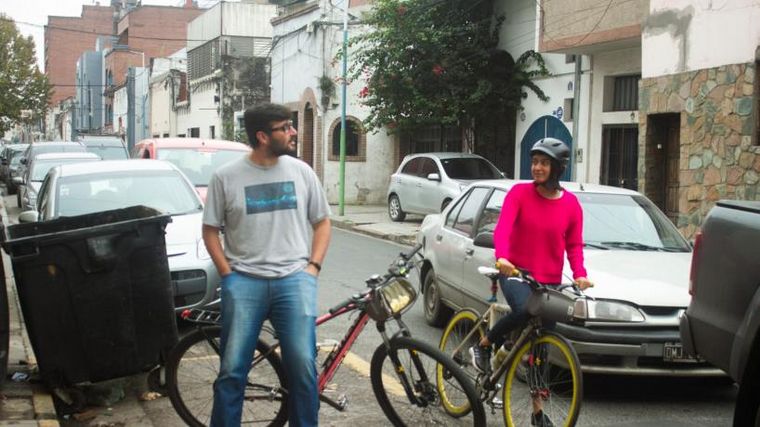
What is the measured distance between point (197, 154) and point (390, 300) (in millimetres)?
10251

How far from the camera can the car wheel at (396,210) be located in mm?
20844

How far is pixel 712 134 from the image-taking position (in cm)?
1265

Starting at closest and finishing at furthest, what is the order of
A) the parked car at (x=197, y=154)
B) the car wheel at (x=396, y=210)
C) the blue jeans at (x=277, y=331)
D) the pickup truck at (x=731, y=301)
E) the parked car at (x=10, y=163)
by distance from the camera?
the pickup truck at (x=731, y=301) < the blue jeans at (x=277, y=331) < the parked car at (x=197, y=154) < the car wheel at (x=396, y=210) < the parked car at (x=10, y=163)

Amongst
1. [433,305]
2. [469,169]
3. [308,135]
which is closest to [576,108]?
[469,169]

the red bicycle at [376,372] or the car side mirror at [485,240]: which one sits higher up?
the car side mirror at [485,240]

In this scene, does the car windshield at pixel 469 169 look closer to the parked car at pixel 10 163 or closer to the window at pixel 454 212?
the window at pixel 454 212

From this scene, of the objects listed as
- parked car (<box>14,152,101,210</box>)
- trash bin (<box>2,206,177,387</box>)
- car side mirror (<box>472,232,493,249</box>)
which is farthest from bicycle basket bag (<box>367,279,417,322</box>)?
parked car (<box>14,152,101,210</box>)

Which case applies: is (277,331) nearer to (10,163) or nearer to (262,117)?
(262,117)

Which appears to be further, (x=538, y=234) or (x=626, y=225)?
(x=626, y=225)

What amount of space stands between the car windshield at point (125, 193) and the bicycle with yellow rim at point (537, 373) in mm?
4757

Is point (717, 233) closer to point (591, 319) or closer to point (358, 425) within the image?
point (591, 319)

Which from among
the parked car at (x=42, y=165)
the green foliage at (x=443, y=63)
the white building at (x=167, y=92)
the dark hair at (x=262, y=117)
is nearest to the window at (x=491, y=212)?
the dark hair at (x=262, y=117)

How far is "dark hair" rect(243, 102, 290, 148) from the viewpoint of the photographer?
4297mm

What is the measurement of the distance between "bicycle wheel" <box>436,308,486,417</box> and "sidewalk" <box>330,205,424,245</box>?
11.0 meters
